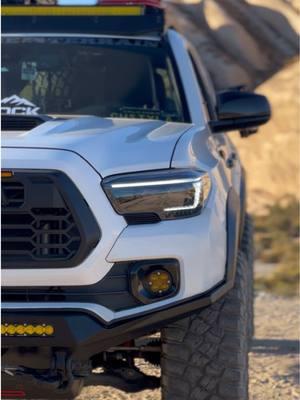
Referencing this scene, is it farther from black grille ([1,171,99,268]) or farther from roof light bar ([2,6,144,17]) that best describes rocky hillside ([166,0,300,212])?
black grille ([1,171,99,268])

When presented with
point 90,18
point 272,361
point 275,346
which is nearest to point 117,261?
point 90,18

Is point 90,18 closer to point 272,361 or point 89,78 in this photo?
point 89,78

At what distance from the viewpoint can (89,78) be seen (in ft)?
17.8

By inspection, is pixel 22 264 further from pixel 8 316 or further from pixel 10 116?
pixel 10 116

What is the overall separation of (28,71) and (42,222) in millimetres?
1922

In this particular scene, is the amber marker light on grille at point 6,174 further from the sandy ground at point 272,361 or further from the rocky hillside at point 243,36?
the rocky hillside at point 243,36

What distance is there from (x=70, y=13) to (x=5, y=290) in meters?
2.39

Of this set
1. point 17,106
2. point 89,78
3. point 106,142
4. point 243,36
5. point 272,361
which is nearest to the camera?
point 106,142

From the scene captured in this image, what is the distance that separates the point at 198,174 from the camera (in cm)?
400

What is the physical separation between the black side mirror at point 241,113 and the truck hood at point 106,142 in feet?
2.48

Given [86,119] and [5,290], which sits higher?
[86,119]

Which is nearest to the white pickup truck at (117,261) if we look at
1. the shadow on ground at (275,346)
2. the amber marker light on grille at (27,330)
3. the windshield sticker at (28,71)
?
the amber marker light on grille at (27,330)

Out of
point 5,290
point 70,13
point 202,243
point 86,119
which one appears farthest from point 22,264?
point 70,13

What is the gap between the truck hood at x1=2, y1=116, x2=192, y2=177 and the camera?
3826 mm
